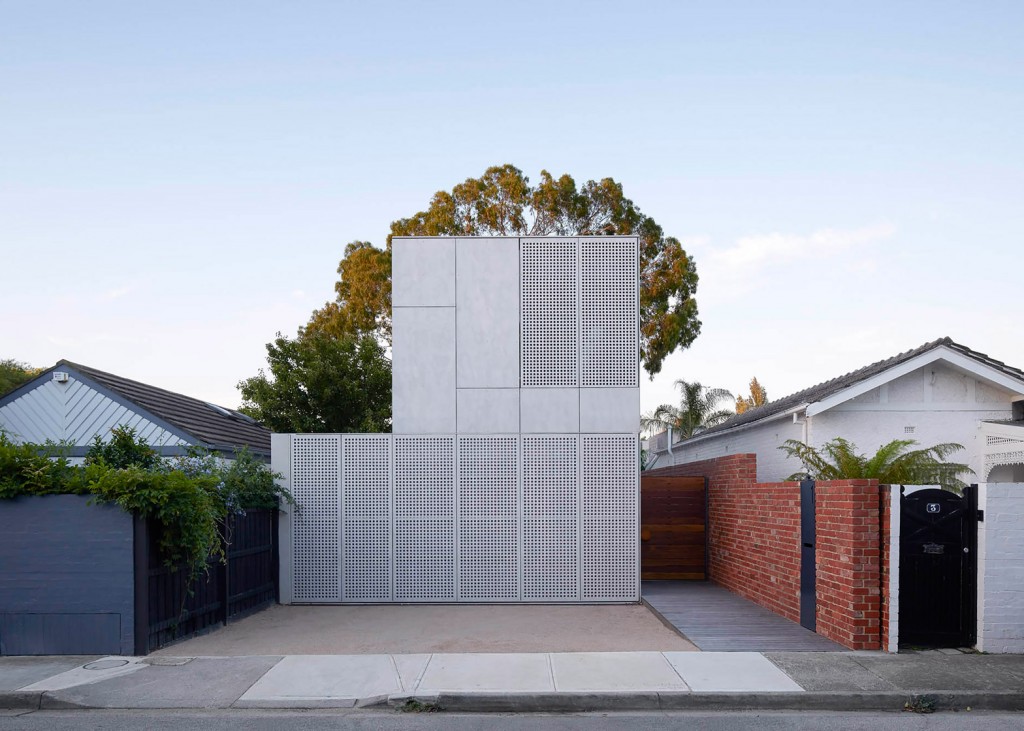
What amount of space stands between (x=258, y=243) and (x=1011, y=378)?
1567 cm

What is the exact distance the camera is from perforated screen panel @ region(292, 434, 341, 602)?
13336mm

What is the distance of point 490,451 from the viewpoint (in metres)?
13.4

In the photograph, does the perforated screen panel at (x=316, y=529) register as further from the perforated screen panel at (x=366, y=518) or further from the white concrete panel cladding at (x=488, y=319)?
the white concrete panel cladding at (x=488, y=319)

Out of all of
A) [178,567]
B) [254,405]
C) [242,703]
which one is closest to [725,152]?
[178,567]

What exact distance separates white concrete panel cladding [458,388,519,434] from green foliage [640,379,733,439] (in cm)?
2275

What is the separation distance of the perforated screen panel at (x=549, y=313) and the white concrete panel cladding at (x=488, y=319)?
16 cm

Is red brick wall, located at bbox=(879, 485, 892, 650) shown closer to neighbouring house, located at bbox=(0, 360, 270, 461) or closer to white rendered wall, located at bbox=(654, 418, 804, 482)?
white rendered wall, located at bbox=(654, 418, 804, 482)

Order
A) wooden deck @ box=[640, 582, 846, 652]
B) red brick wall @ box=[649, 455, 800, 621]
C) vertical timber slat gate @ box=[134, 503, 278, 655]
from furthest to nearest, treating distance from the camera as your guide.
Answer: red brick wall @ box=[649, 455, 800, 621] < wooden deck @ box=[640, 582, 846, 652] < vertical timber slat gate @ box=[134, 503, 278, 655]

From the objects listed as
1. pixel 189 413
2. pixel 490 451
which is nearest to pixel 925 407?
pixel 490 451

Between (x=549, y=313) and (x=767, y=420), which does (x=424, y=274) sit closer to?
(x=549, y=313)

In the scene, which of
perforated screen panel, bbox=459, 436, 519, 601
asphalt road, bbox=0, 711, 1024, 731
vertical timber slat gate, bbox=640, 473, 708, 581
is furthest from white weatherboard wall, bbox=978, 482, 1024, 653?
vertical timber slat gate, bbox=640, 473, 708, 581

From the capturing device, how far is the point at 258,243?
2025 cm

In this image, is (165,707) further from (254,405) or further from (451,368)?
(254,405)

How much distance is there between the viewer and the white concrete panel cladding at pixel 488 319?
1346 cm
